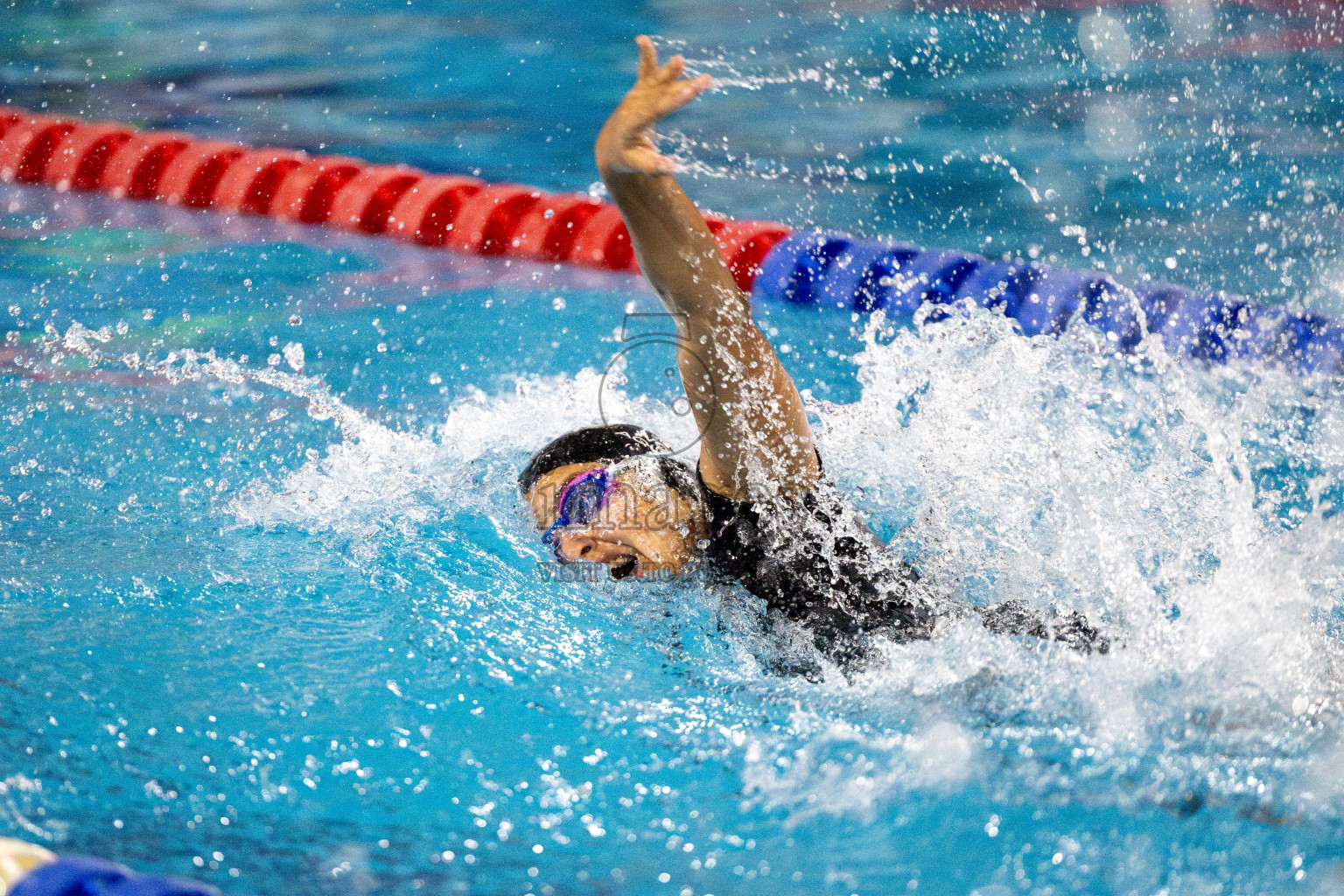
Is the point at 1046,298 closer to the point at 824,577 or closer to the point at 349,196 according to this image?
the point at 824,577

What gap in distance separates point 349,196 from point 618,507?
10.3ft

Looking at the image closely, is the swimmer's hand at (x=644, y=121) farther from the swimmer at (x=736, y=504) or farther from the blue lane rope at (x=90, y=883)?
the blue lane rope at (x=90, y=883)

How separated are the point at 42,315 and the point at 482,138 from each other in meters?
Result: 2.40

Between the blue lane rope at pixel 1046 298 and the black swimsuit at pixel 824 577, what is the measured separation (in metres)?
1.42

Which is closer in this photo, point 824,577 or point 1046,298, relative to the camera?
point 824,577

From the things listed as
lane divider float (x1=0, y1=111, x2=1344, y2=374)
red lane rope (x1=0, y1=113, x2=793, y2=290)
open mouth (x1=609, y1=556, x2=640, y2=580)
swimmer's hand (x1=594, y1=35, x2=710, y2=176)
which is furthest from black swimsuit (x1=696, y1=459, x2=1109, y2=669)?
red lane rope (x1=0, y1=113, x2=793, y2=290)

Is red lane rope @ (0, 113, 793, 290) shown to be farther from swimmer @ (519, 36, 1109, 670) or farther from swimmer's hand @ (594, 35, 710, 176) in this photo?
swimmer's hand @ (594, 35, 710, 176)

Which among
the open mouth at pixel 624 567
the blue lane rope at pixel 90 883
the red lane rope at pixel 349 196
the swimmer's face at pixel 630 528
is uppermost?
the red lane rope at pixel 349 196

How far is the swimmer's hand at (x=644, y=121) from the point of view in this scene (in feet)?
5.38

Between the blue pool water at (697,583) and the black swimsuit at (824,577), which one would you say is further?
the black swimsuit at (824,577)

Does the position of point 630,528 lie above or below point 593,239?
below

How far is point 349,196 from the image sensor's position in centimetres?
464

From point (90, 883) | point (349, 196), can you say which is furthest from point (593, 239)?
point (90, 883)

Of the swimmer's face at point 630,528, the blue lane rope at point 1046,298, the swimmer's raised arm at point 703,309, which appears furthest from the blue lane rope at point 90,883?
the blue lane rope at point 1046,298
